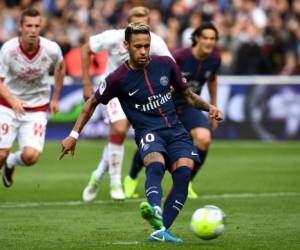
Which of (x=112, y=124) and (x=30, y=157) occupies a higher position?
(x=112, y=124)

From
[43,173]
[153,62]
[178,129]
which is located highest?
[153,62]

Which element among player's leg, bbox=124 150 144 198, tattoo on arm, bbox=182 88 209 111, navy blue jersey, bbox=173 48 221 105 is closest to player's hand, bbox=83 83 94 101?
player's leg, bbox=124 150 144 198

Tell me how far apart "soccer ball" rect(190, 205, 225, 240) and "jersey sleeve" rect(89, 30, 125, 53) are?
4949 millimetres

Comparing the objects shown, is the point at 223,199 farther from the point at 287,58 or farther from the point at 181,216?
the point at 287,58

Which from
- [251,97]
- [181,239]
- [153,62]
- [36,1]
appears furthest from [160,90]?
[36,1]

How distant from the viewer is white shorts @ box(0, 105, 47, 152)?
13.3 meters

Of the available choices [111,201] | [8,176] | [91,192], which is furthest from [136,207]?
[8,176]

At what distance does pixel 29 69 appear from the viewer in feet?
42.8

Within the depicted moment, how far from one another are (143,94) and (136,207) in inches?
120

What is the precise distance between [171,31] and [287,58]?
3.27 metres

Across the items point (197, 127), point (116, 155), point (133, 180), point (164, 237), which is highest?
point (197, 127)

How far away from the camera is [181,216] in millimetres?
11812

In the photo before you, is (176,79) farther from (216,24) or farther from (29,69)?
(216,24)

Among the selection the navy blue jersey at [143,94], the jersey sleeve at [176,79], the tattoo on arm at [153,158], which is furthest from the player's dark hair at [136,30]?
the tattoo on arm at [153,158]
